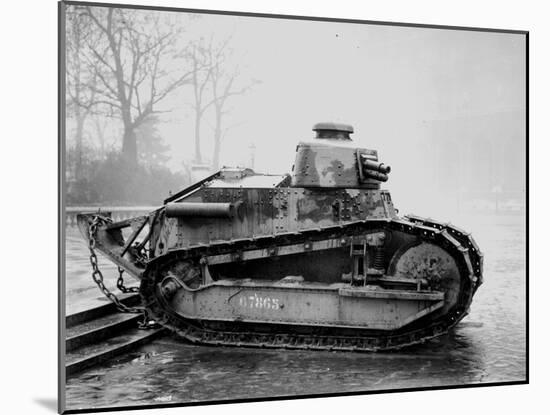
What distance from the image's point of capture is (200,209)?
11695 millimetres

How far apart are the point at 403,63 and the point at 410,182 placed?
171cm

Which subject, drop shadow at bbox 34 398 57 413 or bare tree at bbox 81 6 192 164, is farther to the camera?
bare tree at bbox 81 6 192 164

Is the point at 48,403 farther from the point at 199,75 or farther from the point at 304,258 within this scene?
the point at 199,75

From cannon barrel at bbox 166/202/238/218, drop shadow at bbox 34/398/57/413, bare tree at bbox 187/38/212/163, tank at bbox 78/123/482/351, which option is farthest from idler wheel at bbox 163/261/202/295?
drop shadow at bbox 34/398/57/413

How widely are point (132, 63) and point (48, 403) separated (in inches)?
173

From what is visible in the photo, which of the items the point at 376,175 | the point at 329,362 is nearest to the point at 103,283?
the point at 329,362

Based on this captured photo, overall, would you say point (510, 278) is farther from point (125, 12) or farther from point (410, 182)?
point (125, 12)

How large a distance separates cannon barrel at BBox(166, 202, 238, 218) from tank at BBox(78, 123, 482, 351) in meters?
0.01

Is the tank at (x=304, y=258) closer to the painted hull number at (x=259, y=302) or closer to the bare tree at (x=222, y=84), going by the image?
the painted hull number at (x=259, y=302)

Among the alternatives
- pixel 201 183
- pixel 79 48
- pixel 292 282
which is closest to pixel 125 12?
pixel 79 48

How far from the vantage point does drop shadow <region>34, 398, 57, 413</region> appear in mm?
9992

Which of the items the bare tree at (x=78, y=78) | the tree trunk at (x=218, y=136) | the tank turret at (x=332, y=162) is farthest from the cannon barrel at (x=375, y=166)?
the bare tree at (x=78, y=78)

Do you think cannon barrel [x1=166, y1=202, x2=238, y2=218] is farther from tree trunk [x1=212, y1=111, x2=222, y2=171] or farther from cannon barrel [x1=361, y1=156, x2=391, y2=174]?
cannon barrel [x1=361, y1=156, x2=391, y2=174]

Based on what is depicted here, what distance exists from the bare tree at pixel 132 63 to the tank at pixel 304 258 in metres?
1.49
